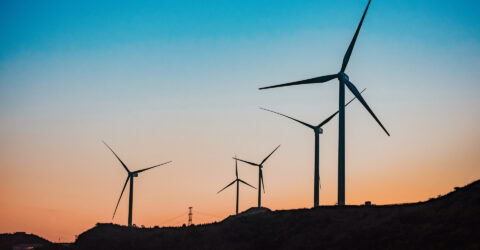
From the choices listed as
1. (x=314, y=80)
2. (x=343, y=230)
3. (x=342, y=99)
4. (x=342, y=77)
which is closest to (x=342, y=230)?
(x=343, y=230)

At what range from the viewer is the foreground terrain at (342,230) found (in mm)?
62228

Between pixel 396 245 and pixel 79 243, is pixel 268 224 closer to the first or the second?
pixel 396 245

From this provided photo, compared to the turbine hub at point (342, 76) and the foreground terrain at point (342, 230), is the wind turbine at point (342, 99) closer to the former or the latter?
the turbine hub at point (342, 76)

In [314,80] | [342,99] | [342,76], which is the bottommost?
[342,99]

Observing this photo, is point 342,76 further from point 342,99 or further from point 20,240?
point 20,240

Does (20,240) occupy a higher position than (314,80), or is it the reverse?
(314,80)

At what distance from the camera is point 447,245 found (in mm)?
56688

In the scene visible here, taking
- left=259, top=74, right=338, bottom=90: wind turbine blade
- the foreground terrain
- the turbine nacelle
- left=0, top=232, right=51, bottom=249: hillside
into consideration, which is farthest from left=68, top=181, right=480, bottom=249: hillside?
left=0, top=232, right=51, bottom=249: hillside

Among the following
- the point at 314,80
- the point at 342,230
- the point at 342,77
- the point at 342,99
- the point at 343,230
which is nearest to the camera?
the point at 343,230

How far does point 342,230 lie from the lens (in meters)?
74.1

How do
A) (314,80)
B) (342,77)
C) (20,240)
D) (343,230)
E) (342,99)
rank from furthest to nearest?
(20,240)
(314,80)
(342,77)
(342,99)
(343,230)

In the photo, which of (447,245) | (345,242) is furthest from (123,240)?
(447,245)

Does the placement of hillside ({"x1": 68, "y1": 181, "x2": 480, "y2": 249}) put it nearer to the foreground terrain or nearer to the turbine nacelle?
the foreground terrain

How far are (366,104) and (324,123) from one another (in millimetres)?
20924
